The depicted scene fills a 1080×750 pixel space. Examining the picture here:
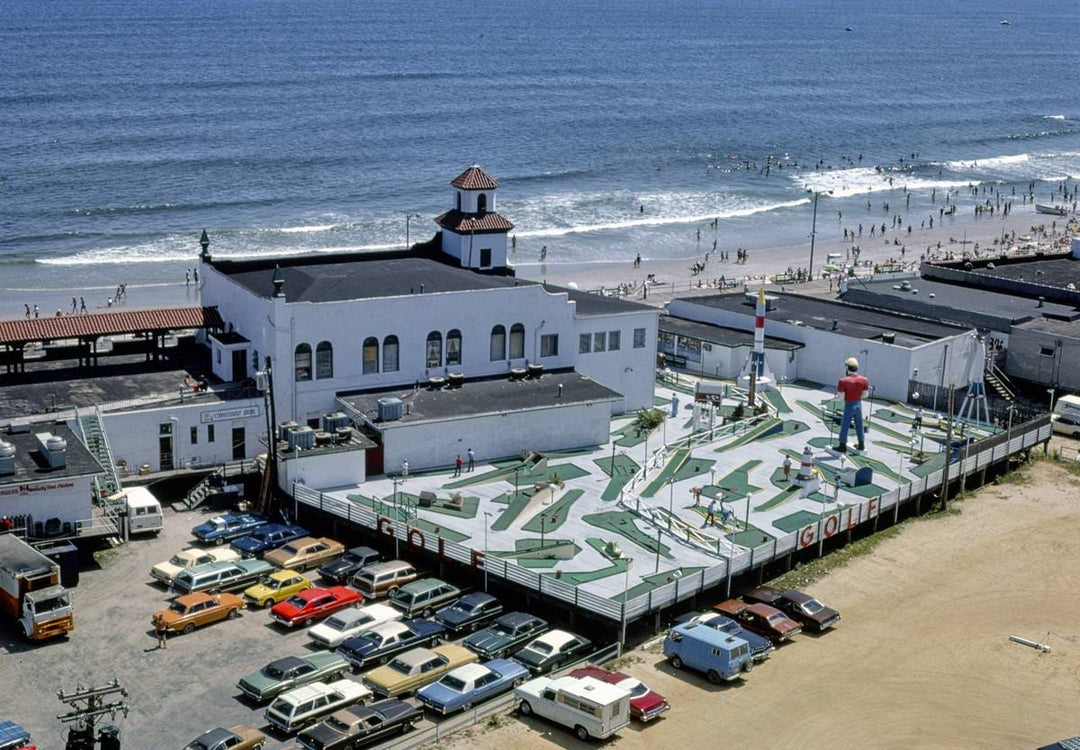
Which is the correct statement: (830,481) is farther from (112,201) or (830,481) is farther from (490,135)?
(490,135)

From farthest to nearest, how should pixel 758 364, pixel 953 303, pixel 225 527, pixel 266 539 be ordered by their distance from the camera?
pixel 953 303
pixel 758 364
pixel 225 527
pixel 266 539

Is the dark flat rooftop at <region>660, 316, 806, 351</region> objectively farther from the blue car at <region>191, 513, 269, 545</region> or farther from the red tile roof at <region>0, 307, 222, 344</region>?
the blue car at <region>191, 513, 269, 545</region>

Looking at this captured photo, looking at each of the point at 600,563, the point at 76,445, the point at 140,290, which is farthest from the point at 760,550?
the point at 140,290

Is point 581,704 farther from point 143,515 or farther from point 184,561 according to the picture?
point 143,515

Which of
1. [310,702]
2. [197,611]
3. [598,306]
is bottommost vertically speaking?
[197,611]

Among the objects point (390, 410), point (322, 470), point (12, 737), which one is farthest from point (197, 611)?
point (390, 410)

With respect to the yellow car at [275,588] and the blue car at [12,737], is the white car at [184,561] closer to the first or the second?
the yellow car at [275,588]
